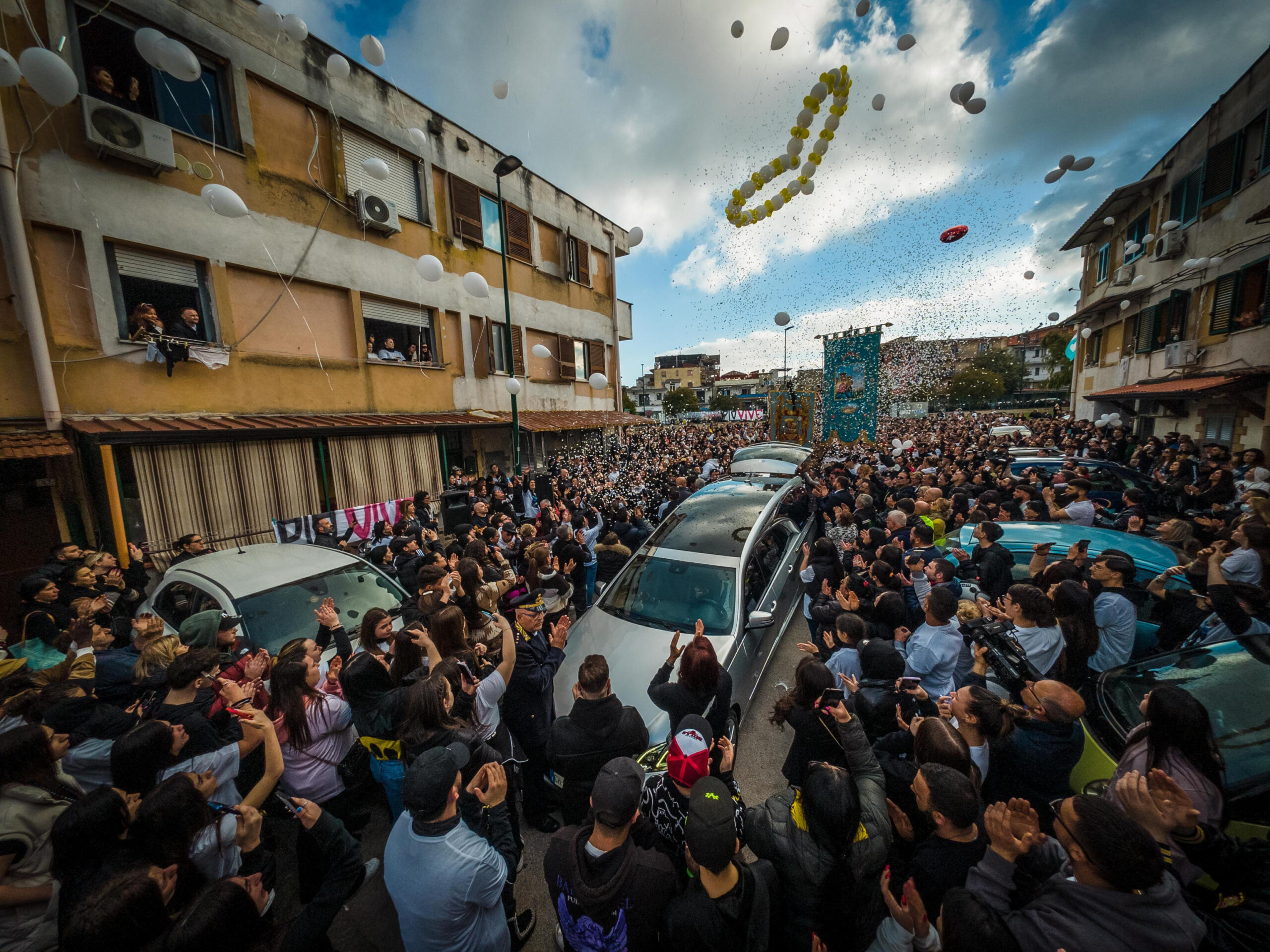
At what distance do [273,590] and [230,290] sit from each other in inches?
260

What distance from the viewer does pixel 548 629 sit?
3.92 m

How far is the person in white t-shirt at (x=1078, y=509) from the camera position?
6.12 metres

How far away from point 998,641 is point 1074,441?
54.5 feet

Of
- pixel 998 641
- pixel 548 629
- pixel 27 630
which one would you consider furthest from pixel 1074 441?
pixel 27 630

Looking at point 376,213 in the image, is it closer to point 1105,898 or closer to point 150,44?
point 150,44

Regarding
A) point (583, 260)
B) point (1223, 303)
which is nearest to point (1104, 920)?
point (583, 260)

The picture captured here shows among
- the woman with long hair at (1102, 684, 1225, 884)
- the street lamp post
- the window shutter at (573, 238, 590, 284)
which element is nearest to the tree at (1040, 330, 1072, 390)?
the window shutter at (573, 238, 590, 284)

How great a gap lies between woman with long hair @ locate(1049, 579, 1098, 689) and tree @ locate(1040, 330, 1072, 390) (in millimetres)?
47503

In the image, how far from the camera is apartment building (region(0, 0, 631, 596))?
5.85m

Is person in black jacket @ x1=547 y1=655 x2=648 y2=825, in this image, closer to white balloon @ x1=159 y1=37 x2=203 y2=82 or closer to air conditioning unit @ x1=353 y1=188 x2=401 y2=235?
white balloon @ x1=159 y1=37 x2=203 y2=82

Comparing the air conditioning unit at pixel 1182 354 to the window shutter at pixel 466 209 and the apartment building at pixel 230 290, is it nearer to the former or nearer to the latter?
the apartment building at pixel 230 290

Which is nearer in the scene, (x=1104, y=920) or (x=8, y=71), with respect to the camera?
(x=1104, y=920)

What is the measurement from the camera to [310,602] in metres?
3.93

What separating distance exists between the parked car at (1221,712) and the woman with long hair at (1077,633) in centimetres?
15
